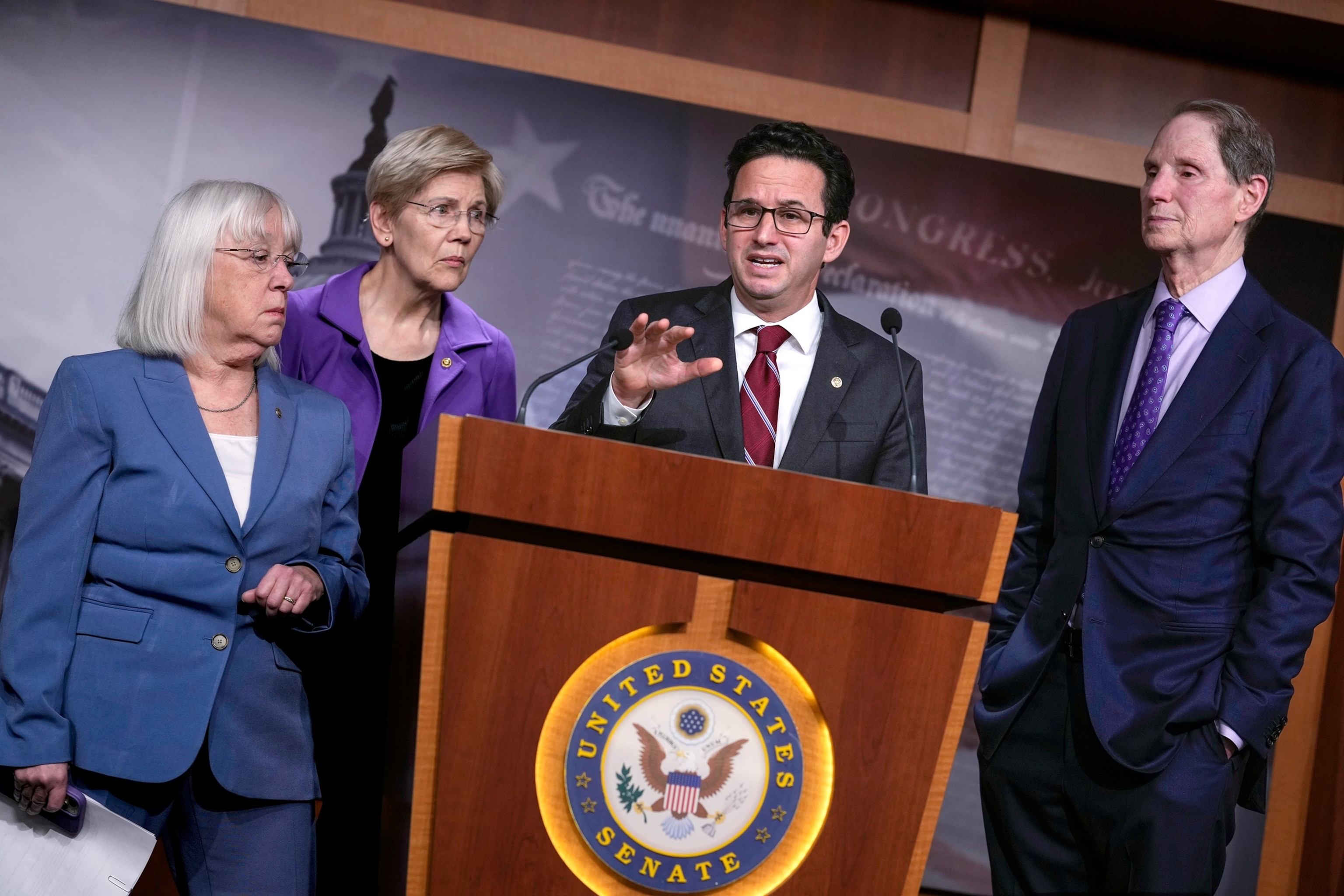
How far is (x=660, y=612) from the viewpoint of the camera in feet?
5.12

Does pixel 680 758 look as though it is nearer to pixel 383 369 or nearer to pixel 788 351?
pixel 788 351

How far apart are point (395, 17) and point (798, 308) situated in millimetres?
2200

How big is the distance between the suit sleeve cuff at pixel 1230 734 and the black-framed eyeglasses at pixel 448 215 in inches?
67.9

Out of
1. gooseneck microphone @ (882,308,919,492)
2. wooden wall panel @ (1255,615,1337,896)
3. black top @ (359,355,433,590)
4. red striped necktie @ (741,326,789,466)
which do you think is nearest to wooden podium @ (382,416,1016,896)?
gooseneck microphone @ (882,308,919,492)

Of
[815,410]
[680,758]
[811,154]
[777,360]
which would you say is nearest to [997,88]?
[811,154]

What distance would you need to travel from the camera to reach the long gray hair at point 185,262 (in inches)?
80.5

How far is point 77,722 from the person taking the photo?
1818 mm

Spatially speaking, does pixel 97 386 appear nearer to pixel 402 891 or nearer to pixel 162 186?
pixel 402 891

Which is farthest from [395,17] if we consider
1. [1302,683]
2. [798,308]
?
[1302,683]

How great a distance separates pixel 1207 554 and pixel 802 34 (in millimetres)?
2650

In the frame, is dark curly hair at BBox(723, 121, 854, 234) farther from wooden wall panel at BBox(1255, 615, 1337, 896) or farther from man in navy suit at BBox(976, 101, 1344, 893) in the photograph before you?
wooden wall panel at BBox(1255, 615, 1337, 896)

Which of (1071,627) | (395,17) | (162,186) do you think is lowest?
(1071,627)

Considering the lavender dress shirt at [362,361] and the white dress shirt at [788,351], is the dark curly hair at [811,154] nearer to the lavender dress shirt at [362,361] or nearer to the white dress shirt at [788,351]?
the white dress shirt at [788,351]

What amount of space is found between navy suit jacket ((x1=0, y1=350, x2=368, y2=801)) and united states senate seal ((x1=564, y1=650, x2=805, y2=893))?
653 millimetres
